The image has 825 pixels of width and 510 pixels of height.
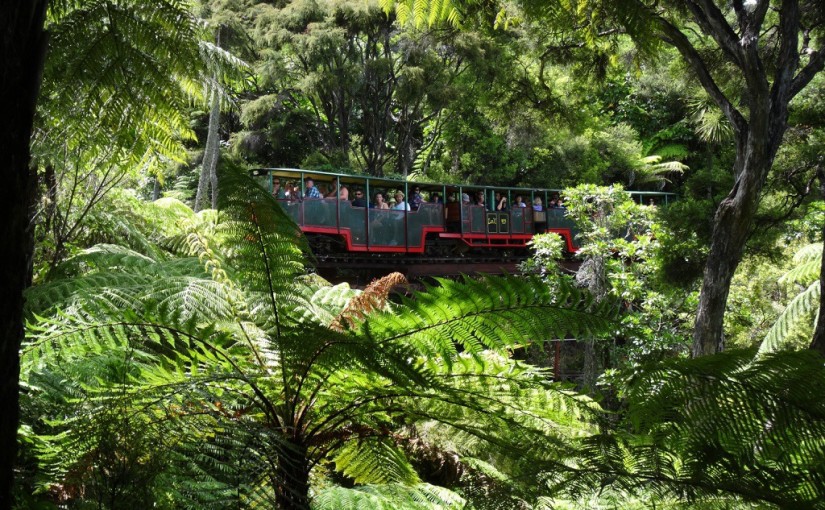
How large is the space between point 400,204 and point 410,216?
34cm

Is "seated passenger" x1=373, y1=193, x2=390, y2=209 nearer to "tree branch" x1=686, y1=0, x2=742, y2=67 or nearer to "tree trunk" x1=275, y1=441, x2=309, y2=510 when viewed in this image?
"tree branch" x1=686, y1=0, x2=742, y2=67

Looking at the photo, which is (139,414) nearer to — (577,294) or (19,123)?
(19,123)

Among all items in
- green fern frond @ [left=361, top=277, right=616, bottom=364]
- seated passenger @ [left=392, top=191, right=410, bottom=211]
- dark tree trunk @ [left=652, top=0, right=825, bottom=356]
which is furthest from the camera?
seated passenger @ [left=392, top=191, right=410, bottom=211]

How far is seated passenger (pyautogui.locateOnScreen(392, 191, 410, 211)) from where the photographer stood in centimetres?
1472

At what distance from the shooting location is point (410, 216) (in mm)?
14977

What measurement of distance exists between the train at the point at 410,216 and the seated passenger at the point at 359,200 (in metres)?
0.02

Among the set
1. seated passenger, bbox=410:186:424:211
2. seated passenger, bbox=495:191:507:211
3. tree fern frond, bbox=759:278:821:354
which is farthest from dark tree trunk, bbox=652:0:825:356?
seated passenger, bbox=495:191:507:211

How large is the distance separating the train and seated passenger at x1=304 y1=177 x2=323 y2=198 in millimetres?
20

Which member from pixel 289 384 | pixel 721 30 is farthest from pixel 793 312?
pixel 289 384

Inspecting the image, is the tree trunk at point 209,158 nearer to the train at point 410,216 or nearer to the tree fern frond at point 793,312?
the train at point 410,216

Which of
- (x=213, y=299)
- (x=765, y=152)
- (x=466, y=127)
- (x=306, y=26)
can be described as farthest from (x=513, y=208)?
(x=213, y=299)

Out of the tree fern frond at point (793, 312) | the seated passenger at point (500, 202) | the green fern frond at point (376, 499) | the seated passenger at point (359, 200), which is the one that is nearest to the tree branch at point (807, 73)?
the tree fern frond at point (793, 312)

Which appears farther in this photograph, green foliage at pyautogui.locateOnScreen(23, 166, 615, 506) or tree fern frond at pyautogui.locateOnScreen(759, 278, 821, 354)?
tree fern frond at pyautogui.locateOnScreen(759, 278, 821, 354)

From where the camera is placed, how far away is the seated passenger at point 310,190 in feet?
44.2
